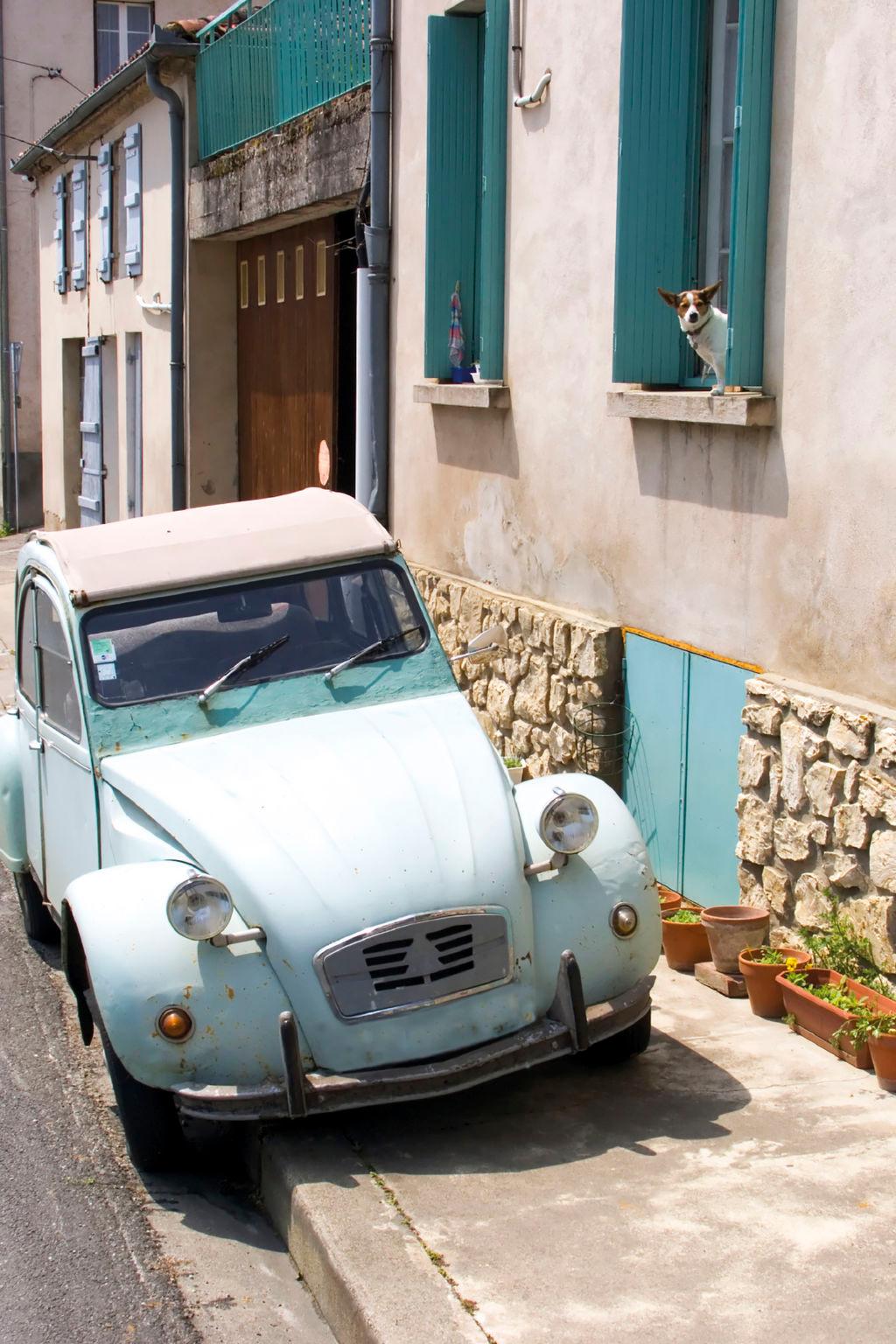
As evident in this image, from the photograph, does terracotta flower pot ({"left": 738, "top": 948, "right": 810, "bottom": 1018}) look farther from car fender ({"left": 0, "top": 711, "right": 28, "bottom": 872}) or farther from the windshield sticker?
car fender ({"left": 0, "top": 711, "right": 28, "bottom": 872})

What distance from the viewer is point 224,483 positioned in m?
14.8

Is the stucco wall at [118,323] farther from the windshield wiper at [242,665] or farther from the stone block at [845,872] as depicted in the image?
the stone block at [845,872]

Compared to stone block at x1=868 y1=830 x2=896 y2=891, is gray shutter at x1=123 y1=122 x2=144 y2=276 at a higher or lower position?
higher

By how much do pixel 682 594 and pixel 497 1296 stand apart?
3758 millimetres

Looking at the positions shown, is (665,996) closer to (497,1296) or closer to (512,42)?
(497,1296)

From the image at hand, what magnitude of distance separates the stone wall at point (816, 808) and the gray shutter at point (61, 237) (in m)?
16.2

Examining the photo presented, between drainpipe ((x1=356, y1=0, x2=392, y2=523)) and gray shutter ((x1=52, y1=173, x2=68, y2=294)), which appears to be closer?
drainpipe ((x1=356, y1=0, x2=392, y2=523))

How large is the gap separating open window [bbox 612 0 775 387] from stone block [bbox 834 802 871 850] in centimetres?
237

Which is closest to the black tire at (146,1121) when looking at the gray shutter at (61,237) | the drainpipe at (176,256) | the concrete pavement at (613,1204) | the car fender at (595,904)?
the concrete pavement at (613,1204)

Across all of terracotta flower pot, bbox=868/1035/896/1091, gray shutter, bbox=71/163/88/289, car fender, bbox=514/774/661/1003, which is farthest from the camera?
gray shutter, bbox=71/163/88/289

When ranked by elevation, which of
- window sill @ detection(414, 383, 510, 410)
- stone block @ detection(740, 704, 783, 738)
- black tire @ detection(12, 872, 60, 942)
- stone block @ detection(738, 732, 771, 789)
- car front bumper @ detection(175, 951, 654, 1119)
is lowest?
black tire @ detection(12, 872, 60, 942)

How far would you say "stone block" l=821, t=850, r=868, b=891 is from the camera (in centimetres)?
564

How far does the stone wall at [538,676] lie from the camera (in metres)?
7.54

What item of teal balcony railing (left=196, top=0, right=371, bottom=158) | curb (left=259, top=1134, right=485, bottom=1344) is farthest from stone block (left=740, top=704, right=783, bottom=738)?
teal balcony railing (left=196, top=0, right=371, bottom=158)
